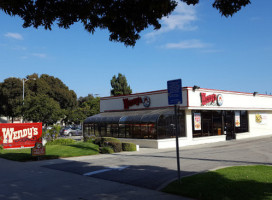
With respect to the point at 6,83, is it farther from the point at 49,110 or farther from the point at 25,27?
the point at 25,27

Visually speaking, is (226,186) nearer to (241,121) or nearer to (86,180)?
(86,180)

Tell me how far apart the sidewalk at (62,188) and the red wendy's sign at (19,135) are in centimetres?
1049

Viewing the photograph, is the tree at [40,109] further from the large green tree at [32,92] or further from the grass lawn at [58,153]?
the grass lawn at [58,153]

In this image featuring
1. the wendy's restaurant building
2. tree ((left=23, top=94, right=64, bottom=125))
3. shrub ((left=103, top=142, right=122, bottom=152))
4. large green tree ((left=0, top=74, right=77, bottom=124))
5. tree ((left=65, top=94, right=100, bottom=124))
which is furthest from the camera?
large green tree ((left=0, top=74, right=77, bottom=124))

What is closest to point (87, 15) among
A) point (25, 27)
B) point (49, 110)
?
point (25, 27)

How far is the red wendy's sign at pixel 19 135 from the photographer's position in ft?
69.9

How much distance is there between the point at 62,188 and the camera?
8922mm

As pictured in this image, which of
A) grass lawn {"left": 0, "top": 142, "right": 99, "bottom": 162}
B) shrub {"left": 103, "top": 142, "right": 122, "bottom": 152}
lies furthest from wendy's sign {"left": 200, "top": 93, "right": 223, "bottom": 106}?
grass lawn {"left": 0, "top": 142, "right": 99, "bottom": 162}

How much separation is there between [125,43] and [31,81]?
5284 centimetres

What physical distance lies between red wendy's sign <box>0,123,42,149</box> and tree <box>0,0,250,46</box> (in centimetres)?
1596

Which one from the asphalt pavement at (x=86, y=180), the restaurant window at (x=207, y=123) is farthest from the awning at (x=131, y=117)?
the asphalt pavement at (x=86, y=180)

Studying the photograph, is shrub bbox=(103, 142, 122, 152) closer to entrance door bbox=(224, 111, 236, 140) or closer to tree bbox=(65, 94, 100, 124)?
entrance door bbox=(224, 111, 236, 140)

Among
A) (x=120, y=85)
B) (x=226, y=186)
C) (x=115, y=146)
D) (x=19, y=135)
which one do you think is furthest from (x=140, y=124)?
(x=120, y=85)

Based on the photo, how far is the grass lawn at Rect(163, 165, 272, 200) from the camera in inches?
285
